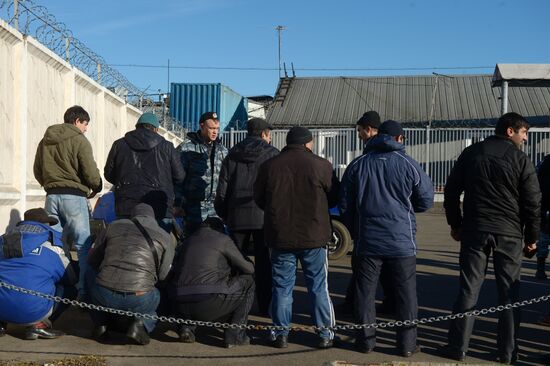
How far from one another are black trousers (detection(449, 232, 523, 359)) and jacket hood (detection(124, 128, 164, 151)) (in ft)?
10.1

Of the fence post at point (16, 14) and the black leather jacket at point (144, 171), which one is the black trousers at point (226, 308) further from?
the fence post at point (16, 14)

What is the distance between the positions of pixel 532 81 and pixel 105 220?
16.6 metres

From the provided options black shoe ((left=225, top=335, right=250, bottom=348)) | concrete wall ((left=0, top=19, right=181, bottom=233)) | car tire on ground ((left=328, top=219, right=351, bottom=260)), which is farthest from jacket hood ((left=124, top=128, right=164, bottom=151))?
car tire on ground ((left=328, top=219, right=351, bottom=260))

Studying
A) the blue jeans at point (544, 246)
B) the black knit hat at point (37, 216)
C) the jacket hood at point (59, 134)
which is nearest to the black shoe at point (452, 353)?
the black knit hat at point (37, 216)

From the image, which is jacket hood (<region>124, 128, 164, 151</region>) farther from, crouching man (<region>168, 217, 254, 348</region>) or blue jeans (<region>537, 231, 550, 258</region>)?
blue jeans (<region>537, 231, 550, 258</region>)

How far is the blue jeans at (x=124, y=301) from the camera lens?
566cm

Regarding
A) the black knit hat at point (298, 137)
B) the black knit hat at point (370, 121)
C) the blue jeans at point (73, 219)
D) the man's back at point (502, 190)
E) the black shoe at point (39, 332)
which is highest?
the black knit hat at point (370, 121)

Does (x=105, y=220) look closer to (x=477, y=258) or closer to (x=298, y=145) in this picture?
(x=298, y=145)

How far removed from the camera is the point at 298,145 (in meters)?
5.94

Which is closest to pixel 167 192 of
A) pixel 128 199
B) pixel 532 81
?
pixel 128 199

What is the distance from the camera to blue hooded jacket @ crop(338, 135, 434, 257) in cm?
555

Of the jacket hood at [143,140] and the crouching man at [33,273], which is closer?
the crouching man at [33,273]

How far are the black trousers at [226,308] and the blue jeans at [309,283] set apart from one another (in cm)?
25

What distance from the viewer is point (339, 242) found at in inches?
430
